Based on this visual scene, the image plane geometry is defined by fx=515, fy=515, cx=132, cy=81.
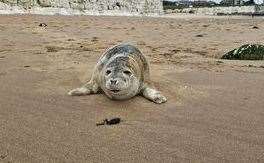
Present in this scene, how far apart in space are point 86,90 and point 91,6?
32242 mm

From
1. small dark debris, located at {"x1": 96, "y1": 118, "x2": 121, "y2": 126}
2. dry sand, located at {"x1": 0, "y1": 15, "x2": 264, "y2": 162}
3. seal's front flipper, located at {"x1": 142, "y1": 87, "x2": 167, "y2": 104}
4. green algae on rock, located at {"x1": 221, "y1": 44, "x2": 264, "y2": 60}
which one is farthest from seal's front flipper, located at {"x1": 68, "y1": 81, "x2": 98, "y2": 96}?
green algae on rock, located at {"x1": 221, "y1": 44, "x2": 264, "y2": 60}

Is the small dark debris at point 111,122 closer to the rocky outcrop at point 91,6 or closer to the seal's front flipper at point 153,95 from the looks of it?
the seal's front flipper at point 153,95

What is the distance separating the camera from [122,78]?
18.0ft

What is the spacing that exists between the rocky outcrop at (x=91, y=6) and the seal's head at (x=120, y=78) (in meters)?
25.1

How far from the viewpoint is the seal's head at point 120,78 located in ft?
17.6

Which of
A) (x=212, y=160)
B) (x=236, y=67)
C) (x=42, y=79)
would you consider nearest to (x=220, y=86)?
(x=236, y=67)

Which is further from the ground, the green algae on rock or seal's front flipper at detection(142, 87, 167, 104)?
seal's front flipper at detection(142, 87, 167, 104)

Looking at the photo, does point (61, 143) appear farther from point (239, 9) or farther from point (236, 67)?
point (239, 9)

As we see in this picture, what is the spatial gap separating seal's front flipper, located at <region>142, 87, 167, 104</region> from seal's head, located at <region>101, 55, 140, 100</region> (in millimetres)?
102

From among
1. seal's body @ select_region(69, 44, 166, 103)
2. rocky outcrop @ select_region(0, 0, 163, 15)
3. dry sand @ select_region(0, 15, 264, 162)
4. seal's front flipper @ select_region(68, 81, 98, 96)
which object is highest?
seal's body @ select_region(69, 44, 166, 103)

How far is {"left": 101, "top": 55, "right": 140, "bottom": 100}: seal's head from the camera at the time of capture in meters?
5.37

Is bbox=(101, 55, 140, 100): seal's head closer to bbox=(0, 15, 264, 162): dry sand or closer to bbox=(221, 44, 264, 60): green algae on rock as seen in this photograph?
bbox=(0, 15, 264, 162): dry sand

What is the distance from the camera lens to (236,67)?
8.16 metres

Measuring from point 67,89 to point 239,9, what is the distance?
2511 inches
